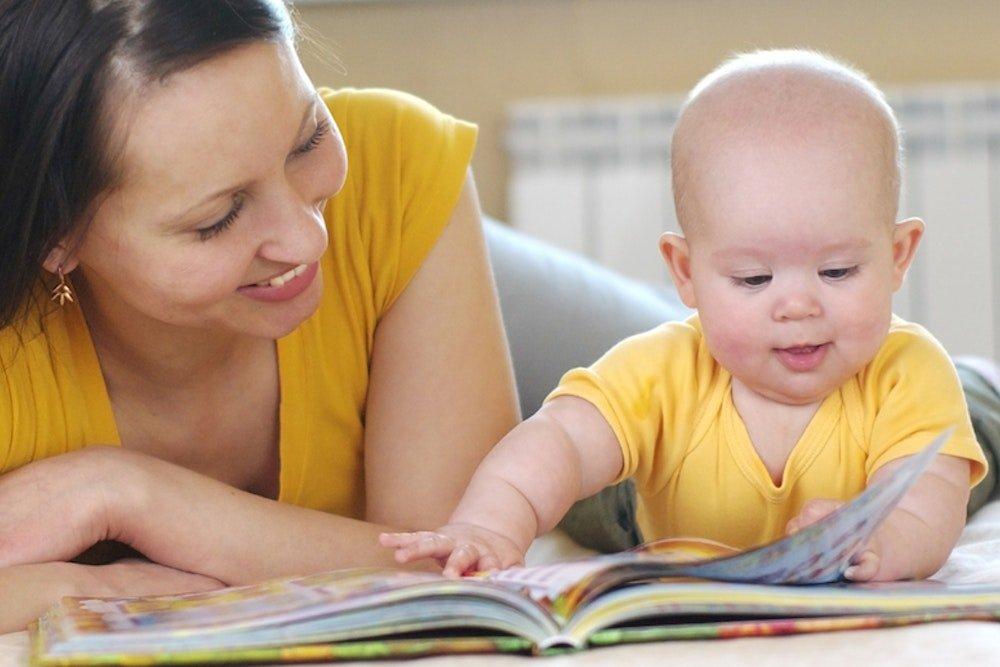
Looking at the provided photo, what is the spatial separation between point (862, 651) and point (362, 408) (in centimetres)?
69

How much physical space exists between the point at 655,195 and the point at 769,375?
5.75 feet

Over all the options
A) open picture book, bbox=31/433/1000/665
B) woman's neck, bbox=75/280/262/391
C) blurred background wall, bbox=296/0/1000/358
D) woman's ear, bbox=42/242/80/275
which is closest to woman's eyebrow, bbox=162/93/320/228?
woman's ear, bbox=42/242/80/275

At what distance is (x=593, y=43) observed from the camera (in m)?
2.84

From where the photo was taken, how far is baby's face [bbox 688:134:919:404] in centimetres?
104

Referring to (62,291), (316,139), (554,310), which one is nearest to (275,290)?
(316,139)

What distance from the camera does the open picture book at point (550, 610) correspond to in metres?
0.77

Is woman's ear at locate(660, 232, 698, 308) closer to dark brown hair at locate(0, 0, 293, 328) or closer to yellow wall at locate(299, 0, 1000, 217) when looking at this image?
dark brown hair at locate(0, 0, 293, 328)

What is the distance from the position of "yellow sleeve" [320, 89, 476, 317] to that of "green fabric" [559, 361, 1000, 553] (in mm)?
333

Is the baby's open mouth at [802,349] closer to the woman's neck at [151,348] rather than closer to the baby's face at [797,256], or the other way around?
the baby's face at [797,256]

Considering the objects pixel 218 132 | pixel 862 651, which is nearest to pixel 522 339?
pixel 218 132

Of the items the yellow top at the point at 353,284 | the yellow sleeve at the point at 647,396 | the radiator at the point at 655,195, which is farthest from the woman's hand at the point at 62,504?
the radiator at the point at 655,195

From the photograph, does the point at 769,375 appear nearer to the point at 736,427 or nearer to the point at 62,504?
the point at 736,427

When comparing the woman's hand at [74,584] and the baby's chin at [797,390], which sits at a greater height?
the baby's chin at [797,390]

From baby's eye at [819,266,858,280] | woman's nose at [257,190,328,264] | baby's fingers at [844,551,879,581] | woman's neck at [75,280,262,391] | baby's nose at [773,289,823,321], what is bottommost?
baby's fingers at [844,551,879,581]
